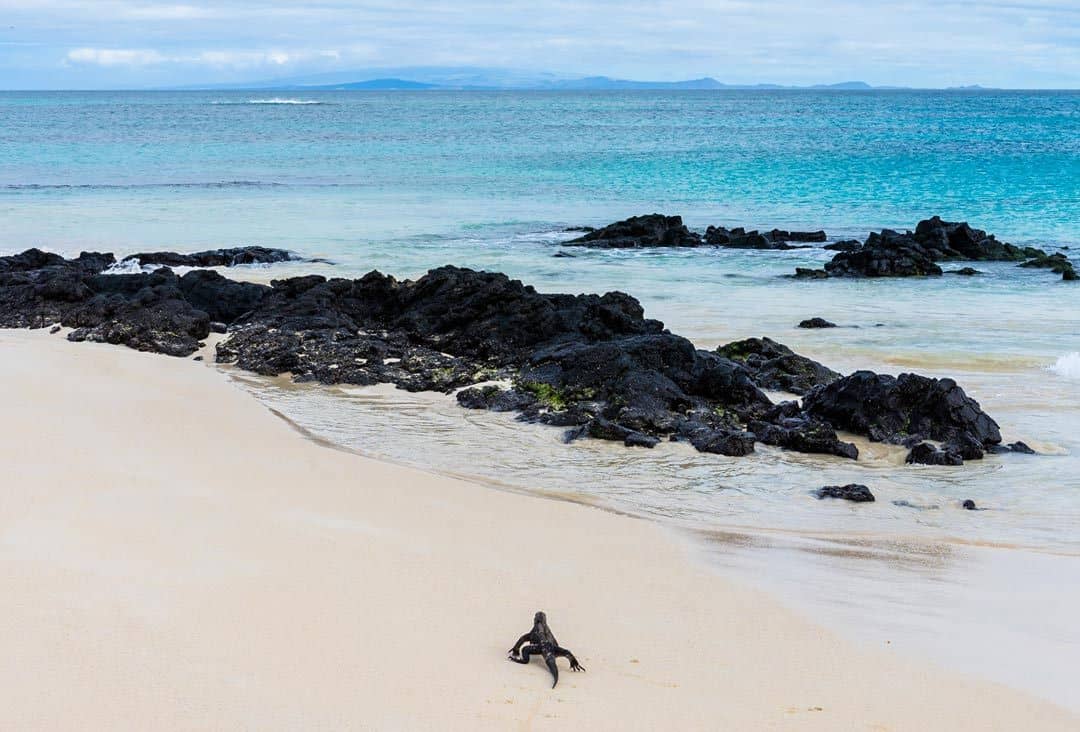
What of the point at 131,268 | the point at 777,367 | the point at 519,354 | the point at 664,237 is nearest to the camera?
the point at 777,367

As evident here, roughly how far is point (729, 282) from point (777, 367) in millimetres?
8581

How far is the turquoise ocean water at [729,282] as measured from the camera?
Result: 313 inches

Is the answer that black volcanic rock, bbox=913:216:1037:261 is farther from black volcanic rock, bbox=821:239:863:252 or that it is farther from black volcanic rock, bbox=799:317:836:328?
black volcanic rock, bbox=799:317:836:328

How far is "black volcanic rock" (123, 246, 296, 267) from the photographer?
69.3 ft

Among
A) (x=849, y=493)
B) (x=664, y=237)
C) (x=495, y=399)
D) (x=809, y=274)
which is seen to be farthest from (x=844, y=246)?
(x=849, y=493)

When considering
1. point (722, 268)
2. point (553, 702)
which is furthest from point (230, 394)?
point (722, 268)

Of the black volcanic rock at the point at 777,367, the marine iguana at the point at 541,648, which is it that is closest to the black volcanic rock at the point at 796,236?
the black volcanic rock at the point at 777,367

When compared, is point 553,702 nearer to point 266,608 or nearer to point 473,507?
point 266,608

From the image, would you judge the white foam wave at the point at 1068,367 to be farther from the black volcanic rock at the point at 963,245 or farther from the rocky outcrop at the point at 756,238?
the rocky outcrop at the point at 756,238

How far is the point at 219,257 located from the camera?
2177cm

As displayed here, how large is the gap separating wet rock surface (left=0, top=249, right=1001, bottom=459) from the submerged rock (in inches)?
44.1

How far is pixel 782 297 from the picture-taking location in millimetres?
19516

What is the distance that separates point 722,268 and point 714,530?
15.2 m

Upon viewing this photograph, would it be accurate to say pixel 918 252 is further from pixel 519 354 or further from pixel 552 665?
pixel 552 665
